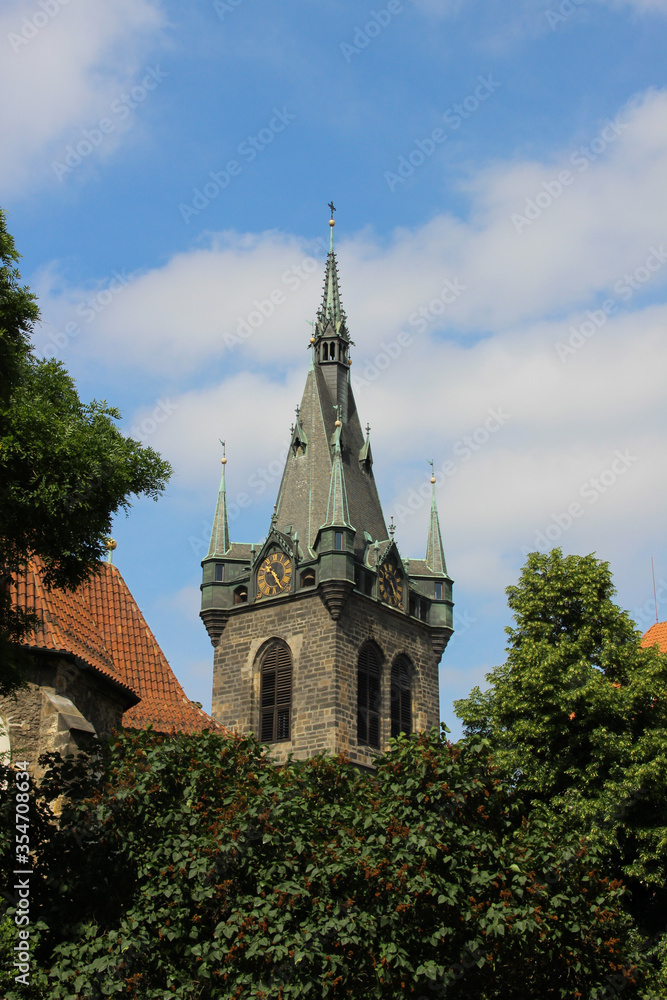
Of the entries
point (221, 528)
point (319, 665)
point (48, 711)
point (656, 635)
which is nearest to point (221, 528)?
point (221, 528)

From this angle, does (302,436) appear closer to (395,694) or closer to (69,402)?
(395,694)

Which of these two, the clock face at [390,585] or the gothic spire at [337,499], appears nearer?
the gothic spire at [337,499]

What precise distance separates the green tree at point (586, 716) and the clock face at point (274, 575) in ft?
74.9

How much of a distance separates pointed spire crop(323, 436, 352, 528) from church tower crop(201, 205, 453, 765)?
Result: 0.05 meters

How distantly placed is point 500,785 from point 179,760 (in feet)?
14.0

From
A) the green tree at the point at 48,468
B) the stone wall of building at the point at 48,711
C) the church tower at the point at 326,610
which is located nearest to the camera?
the green tree at the point at 48,468

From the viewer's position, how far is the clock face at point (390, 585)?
1929 inches

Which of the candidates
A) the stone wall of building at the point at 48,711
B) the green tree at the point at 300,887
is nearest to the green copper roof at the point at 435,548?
the stone wall of building at the point at 48,711

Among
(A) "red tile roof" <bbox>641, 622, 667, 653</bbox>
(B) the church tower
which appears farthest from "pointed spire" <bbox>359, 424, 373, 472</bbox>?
(A) "red tile roof" <bbox>641, 622, 667, 653</bbox>

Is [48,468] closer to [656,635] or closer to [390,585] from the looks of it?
[656,635]

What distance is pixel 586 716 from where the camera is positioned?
23.6 metres

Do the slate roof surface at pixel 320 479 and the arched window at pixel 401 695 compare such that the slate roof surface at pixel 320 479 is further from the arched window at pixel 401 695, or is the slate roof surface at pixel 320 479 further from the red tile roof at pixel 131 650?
the red tile roof at pixel 131 650

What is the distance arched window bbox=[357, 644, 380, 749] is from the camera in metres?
46.2

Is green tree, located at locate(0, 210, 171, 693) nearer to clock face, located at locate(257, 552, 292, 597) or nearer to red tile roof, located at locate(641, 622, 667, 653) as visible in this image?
red tile roof, located at locate(641, 622, 667, 653)
